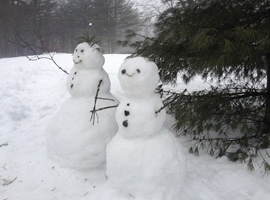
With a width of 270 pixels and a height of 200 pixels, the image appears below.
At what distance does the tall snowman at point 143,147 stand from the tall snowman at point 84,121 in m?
0.69

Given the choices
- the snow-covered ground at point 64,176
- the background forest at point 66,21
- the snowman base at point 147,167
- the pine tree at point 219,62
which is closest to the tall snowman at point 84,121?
the snow-covered ground at point 64,176

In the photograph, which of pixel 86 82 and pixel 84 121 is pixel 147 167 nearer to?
pixel 84 121

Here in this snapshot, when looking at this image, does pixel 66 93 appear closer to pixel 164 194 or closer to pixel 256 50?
pixel 164 194

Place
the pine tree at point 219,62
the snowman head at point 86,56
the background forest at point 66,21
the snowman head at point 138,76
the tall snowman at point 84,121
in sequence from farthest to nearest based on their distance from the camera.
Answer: the background forest at point 66,21, the snowman head at point 86,56, the tall snowman at point 84,121, the pine tree at point 219,62, the snowman head at point 138,76

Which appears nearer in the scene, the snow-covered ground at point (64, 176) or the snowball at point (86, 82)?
the snow-covered ground at point (64, 176)

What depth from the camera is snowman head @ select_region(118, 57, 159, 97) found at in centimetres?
248

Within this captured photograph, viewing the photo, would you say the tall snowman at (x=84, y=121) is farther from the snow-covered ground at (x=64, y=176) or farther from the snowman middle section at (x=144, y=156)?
the snowman middle section at (x=144, y=156)

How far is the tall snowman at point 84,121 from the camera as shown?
327 centimetres

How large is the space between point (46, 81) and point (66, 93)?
162cm

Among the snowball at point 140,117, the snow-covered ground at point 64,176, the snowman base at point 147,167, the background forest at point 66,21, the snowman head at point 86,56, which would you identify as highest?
the background forest at point 66,21

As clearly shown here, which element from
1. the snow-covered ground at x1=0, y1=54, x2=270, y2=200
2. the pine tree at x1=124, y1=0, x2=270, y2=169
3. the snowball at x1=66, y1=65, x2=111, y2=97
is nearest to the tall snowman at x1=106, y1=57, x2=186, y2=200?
the snow-covered ground at x1=0, y1=54, x2=270, y2=200

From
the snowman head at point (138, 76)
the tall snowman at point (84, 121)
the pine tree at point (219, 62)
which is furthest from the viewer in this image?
the tall snowman at point (84, 121)

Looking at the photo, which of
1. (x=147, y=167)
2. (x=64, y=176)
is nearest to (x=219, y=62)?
(x=147, y=167)

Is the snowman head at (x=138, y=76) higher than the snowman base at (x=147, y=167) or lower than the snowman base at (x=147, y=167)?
higher
